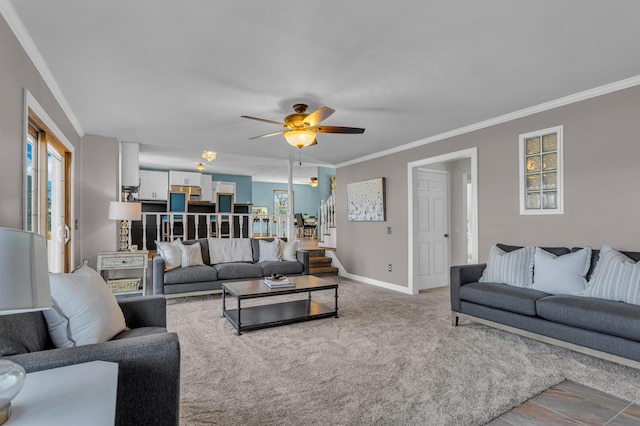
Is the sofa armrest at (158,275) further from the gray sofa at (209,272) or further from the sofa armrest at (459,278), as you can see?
the sofa armrest at (459,278)

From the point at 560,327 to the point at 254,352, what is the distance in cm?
261

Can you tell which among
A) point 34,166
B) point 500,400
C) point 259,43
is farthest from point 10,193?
point 500,400

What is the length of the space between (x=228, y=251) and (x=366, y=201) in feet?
8.77

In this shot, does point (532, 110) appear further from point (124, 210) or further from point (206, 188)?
point (206, 188)

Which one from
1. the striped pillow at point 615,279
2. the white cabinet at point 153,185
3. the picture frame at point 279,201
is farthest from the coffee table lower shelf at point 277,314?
the picture frame at point 279,201

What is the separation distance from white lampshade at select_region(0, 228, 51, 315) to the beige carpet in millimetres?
1379

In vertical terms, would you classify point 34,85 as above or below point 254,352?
above

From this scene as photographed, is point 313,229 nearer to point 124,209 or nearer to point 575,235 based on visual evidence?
point 124,209

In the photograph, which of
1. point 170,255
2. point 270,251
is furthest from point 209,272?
point 270,251

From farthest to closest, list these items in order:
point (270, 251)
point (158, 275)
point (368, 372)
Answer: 1. point (270, 251)
2. point (158, 275)
3. point (368, 372)

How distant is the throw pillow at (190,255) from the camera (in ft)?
16.5

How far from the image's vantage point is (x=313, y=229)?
11.6 meters

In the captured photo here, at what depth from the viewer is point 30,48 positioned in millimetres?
2494

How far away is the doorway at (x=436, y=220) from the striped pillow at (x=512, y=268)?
177 cm
